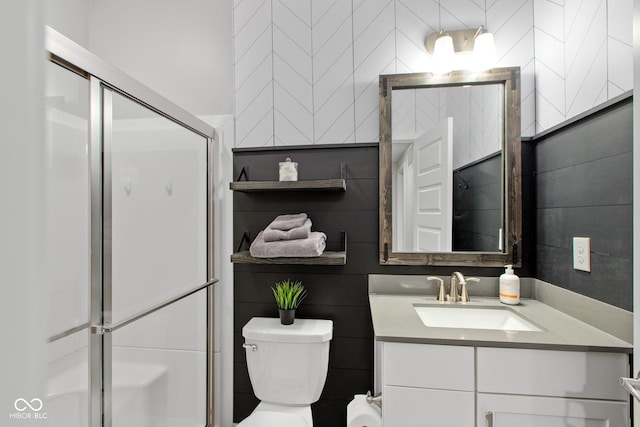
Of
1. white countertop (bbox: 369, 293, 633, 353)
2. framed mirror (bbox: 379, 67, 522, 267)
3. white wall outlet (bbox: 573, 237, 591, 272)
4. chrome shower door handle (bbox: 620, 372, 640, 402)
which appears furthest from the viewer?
framed mirror (bbox: 379, 67, 522, 267)

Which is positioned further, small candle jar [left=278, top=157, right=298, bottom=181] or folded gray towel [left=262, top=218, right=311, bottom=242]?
small candle jar [left=278, top=157, right=298, bottom=181]

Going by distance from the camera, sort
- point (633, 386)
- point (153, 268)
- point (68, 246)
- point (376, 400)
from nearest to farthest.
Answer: point (633, 386)
point (68, 246)
point (153, 268)
point (376, 400)

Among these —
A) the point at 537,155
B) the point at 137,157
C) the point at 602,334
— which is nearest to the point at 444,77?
the point at 537,155

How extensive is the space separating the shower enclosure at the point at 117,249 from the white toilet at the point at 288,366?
0.32 meters

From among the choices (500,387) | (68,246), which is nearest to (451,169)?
(500,387)

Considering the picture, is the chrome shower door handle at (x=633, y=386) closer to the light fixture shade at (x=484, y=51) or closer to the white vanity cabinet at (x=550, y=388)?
the white vanity cabinet at (x=550, y=388)

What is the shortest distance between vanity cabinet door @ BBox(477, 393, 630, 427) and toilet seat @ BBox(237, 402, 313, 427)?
71 centimetres

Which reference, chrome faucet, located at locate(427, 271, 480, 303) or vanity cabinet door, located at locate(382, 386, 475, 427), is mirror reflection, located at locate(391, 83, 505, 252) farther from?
vanity cabinet door, located at locate(382, 386, 475, 427)

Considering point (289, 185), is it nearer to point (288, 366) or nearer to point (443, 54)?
point (288, 366)

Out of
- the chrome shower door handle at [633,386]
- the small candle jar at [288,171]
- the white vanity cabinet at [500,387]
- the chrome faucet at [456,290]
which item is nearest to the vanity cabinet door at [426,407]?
the white vanity cabinet at [500,387]

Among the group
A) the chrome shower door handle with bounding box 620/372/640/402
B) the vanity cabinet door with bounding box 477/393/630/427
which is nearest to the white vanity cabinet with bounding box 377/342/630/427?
the vanity cabinet door with bounding box 477/393/630/427

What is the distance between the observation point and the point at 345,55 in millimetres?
1682

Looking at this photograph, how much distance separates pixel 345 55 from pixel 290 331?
4.44 ft

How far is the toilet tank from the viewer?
1497 mm
